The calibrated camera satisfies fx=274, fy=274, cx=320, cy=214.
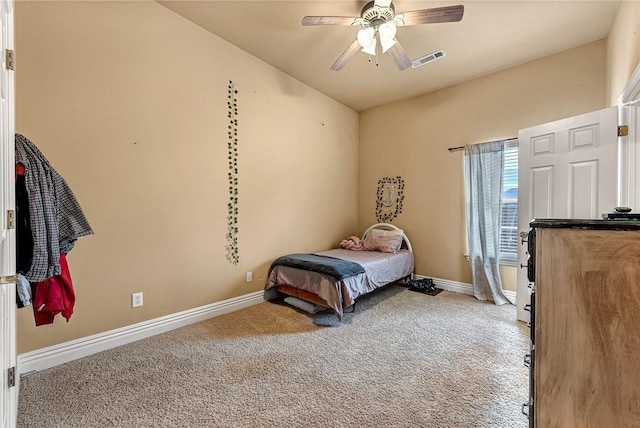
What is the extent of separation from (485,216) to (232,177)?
3.02 meters

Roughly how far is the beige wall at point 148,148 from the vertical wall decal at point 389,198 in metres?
1.64

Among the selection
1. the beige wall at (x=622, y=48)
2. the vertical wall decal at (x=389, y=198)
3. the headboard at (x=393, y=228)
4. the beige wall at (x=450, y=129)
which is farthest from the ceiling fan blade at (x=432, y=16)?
the headboard at (x=393, y=228)

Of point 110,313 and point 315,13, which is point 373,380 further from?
point 315,13

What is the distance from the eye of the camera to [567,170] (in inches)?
95.2

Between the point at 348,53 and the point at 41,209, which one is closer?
the point at 41,209

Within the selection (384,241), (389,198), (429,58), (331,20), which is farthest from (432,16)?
(389,198)

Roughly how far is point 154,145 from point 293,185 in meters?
1.66

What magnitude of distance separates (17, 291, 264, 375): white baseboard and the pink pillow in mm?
1877

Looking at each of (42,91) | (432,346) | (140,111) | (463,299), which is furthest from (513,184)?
(42,91)

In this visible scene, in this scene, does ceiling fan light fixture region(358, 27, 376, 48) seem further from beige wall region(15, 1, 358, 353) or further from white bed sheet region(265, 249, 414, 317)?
white bed sheet region(265, 249, 414, 317)

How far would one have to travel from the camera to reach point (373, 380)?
1.80 m

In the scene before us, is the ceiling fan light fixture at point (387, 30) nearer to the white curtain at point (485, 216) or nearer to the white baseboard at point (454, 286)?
the white curtain at point (485, 216)

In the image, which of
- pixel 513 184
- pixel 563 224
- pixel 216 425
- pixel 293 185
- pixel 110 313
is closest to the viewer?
pixel 563 224

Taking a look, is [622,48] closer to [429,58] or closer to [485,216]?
[429,58]
